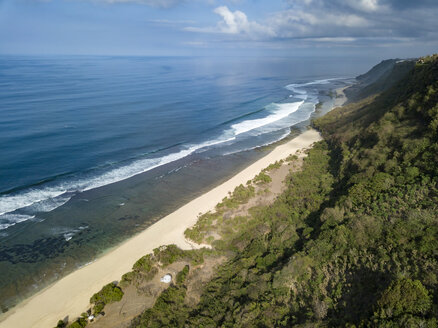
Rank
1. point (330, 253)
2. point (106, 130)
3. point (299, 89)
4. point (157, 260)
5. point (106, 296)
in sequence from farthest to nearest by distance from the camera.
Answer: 1. point (299, 89)
2. point (106, 130)
3. point (157, 260)
4. point (106, 296)
5. point (330, 253)

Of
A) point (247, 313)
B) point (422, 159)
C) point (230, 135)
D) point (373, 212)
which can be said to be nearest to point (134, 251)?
point (247, 313)

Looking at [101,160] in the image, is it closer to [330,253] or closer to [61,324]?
[61,324]

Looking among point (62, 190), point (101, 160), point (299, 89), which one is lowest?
point (62, 190)

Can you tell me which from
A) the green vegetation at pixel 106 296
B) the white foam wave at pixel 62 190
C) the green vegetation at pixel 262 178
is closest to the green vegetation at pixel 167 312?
A: the green vegetation at pixel 106 296

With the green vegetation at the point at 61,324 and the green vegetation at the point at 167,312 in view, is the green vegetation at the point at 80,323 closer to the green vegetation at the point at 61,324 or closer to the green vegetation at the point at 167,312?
the green vegetation at the point at 61,324

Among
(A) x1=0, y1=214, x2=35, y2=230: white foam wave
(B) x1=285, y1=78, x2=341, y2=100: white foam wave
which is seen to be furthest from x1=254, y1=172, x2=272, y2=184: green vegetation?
(B) x1=285, y1=78, x2=341, y2=100: white foam wave

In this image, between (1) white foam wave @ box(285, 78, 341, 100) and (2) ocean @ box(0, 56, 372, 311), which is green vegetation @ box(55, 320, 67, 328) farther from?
(1) white foam wave @ box(285, 78, 341, 100)

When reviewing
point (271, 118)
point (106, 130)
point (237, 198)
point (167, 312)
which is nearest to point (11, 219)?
point (167, 312)
